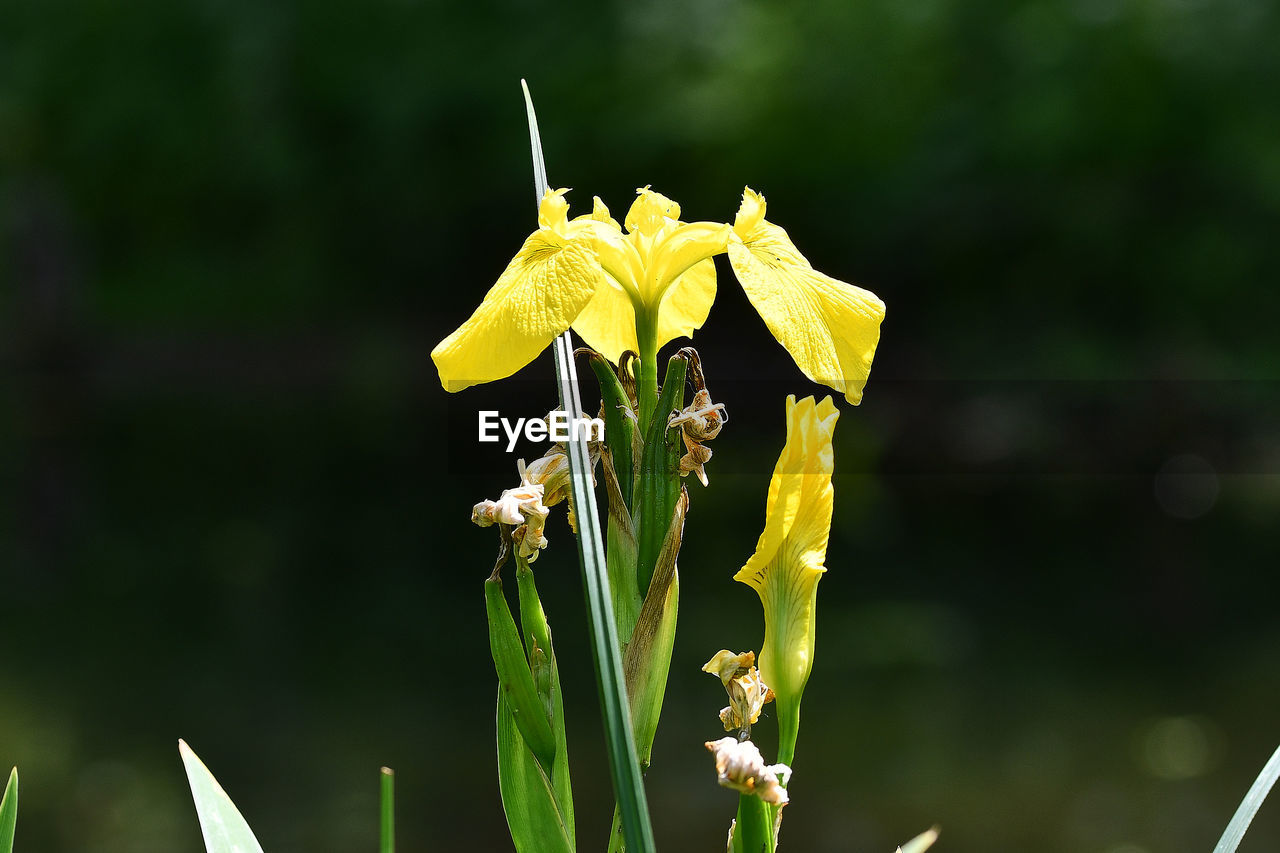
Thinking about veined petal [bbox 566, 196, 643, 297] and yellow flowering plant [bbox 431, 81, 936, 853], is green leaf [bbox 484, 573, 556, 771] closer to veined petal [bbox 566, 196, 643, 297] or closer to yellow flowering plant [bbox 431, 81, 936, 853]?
yellow flowering plant [bbox 431, 81, 936, 853]

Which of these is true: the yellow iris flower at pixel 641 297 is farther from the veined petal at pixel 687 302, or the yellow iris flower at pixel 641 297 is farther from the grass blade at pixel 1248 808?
the grass blade at pixel 1248 808

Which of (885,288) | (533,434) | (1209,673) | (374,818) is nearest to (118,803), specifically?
(374,818)

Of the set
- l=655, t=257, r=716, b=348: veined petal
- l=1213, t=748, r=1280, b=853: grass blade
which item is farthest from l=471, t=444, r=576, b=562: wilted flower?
l=1213, t=748, r=1280, b=853: grass blade

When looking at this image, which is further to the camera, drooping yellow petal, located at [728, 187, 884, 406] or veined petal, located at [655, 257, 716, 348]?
veined petal, located at [655, 257, 716, 348]

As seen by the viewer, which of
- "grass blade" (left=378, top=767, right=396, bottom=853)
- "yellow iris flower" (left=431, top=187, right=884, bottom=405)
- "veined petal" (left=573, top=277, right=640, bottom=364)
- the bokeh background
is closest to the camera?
"grass blade" (left=378, top=767, right=396, bottom=853)

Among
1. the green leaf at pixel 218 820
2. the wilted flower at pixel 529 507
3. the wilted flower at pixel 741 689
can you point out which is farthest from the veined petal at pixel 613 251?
the green leaf at pixel 218 820

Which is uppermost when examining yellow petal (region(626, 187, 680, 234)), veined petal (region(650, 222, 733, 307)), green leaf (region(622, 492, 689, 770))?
yellow petal (region(626, 187, 680, 234))

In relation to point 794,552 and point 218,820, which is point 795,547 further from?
point 218,820

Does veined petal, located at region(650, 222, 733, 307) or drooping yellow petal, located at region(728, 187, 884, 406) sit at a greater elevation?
veined petal, located at region(650, 222, 733, 307)

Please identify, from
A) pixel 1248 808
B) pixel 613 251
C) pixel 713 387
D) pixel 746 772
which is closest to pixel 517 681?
pixel 746 772
